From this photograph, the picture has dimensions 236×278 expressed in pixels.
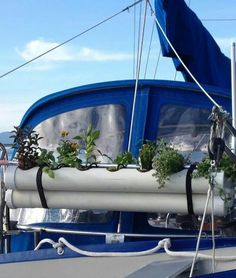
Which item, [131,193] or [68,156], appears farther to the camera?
[68,156]

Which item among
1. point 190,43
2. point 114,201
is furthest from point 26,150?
point 190,43

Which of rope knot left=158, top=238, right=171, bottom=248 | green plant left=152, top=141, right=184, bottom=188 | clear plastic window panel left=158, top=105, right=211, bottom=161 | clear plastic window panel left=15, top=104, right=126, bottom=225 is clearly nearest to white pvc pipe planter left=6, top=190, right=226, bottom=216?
green plant left=152, top=141, right=184, bottom=188

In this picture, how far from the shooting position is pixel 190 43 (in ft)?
23.1

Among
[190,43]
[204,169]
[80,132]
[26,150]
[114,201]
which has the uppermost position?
[190,43]

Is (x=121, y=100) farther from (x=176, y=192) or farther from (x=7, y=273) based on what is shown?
(x=7, y=273)

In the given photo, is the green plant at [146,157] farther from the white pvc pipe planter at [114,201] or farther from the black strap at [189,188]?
the black strap at [189,188]

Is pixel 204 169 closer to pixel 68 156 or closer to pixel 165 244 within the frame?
pixel 165 244

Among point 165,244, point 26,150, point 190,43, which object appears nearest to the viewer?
point 165,244

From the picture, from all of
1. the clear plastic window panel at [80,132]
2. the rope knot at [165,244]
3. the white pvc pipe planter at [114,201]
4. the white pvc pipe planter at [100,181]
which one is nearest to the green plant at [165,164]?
the white pvc pipe planter at [100,181]

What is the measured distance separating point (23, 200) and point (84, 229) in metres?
0.82

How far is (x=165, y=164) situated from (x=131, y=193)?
14.5 inches

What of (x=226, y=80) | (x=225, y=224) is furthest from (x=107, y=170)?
(x=226, y=80)

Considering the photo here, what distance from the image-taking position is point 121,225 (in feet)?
18.2

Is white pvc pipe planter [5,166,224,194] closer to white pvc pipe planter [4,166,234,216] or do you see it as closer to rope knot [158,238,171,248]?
white pvc pipe planter [4,166,234,216]
